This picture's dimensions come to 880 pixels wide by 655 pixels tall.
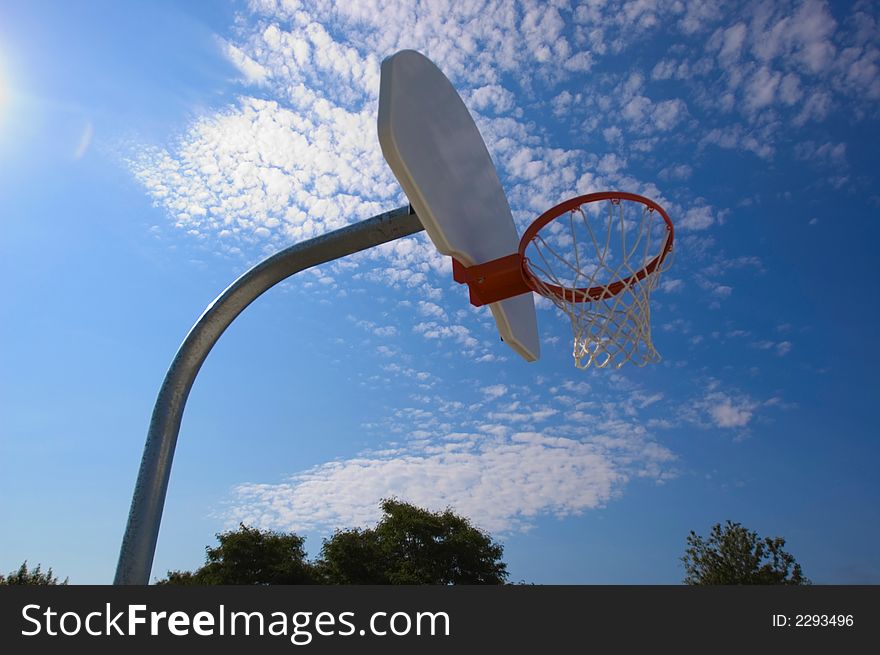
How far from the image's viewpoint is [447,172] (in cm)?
391

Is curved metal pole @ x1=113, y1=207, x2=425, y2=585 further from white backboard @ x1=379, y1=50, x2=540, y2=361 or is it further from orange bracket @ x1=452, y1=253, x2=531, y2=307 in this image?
orange bracket @ x1=452, y1=253, x2=531, y2=307

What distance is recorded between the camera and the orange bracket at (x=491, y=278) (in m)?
3.88

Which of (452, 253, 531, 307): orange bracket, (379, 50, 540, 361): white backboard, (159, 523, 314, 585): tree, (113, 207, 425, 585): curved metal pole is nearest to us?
(113, 207, 425, 585): curved metal pole

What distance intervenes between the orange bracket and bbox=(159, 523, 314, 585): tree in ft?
73.6

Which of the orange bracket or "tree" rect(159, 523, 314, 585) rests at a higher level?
"tree" rect(159, 523, 314, 585)

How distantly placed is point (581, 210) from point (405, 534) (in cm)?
2331

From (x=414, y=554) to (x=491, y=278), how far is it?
75.0ft

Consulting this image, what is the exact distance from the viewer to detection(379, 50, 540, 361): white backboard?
10.9ft

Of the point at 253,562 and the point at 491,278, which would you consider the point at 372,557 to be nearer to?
the point at 253,562

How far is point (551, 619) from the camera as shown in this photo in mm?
5035

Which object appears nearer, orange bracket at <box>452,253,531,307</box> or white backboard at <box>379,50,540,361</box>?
white backboard at <box>379,50,540,361</box>

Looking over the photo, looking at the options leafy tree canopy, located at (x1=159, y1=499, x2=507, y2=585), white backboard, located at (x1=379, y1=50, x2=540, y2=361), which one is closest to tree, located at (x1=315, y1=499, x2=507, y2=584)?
leafy tree canopy, located at (x1=159, y1=499, x2=507, y2=585)

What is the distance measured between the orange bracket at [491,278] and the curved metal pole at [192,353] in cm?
48

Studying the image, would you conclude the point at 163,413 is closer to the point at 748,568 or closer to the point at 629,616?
the point at 629,616
